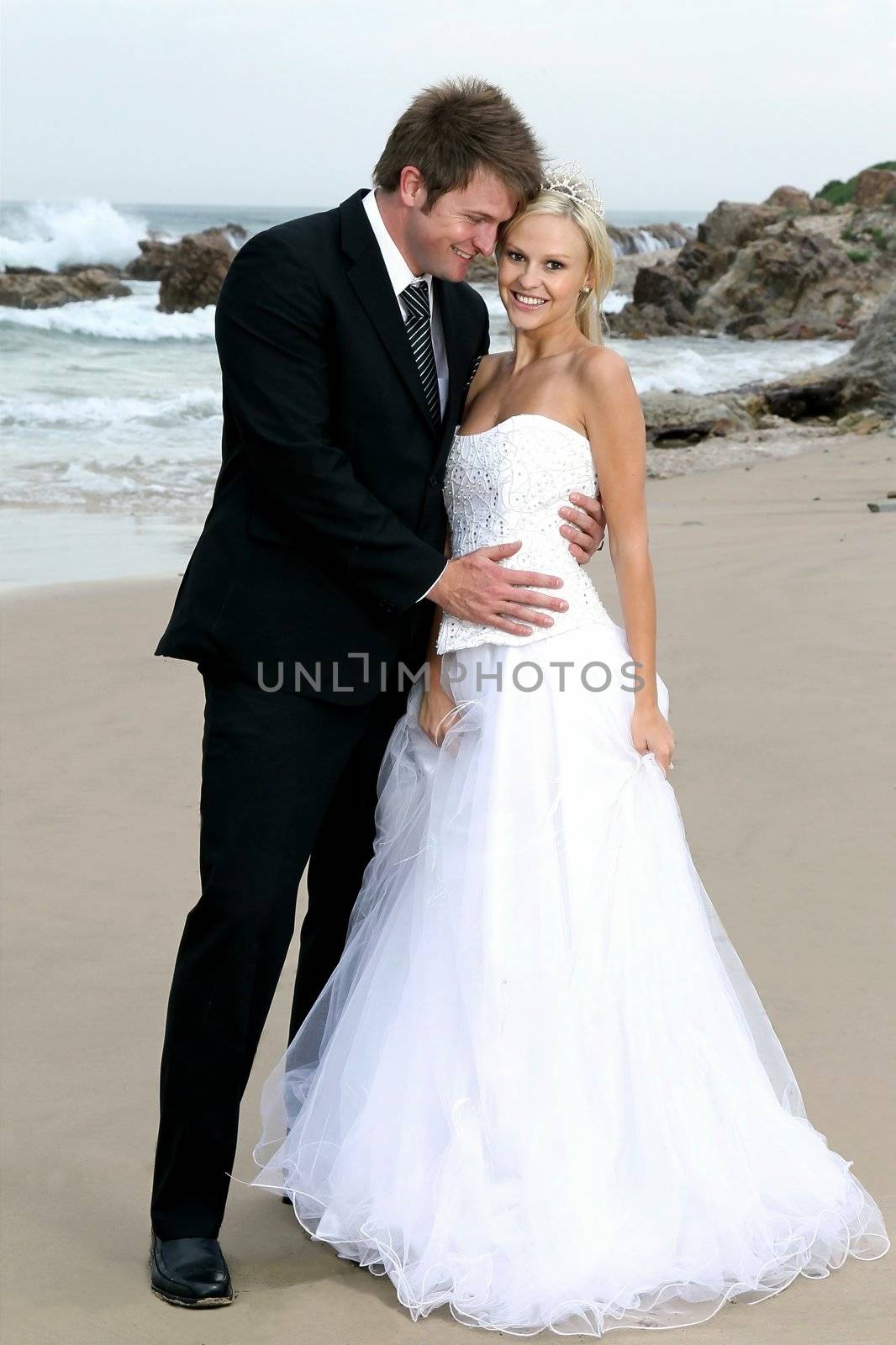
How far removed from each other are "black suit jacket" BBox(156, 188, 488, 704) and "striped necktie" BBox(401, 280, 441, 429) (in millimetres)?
63

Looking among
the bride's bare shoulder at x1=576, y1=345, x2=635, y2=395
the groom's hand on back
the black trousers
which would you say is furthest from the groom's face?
the black trousers

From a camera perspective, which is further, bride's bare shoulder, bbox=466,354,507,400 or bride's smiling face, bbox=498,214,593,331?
bride's bare shoulder, bbox=466,354,507,400

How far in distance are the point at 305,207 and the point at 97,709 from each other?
96.2 meters

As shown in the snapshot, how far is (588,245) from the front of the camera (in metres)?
2.79

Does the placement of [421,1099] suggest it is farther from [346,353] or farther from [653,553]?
[653,553]

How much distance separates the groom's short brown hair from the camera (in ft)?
8.34

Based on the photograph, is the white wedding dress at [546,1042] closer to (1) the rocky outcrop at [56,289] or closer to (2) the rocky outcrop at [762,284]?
(2) the rocky outcrop at [762,284]

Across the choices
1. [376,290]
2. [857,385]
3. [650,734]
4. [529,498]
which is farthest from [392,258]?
[857,385]

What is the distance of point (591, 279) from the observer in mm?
2859

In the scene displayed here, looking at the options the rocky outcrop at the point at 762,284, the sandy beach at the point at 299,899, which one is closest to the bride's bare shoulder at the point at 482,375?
the sandy beach at the point at 299,899

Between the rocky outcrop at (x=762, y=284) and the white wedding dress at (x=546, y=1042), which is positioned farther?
the rocky outcrop at (x=762, y=284)

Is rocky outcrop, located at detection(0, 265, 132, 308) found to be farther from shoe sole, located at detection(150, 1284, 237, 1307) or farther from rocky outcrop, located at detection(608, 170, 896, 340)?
shoe sole, located at detection(150, 1284, 237, 1307)

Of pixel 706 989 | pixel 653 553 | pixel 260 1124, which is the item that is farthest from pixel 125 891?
pixel 653 553

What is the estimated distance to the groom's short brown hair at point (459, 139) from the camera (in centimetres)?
254
